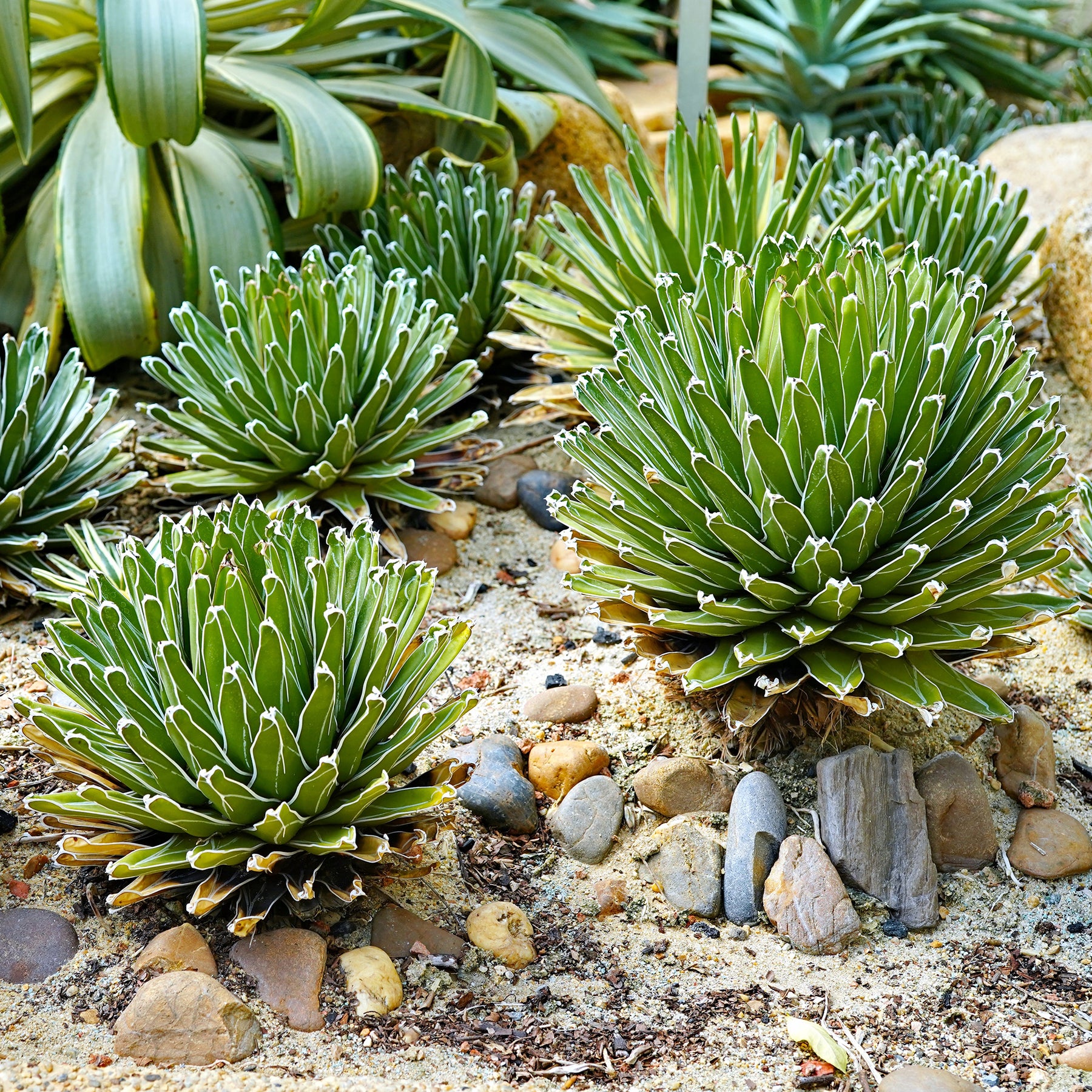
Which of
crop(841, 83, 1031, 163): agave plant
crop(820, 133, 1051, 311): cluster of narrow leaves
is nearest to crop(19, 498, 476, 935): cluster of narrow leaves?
crop(820, 133, 1051, 311): cluster of narrow leaves

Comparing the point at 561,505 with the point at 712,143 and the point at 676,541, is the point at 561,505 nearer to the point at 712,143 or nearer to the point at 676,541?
the point at 676,541

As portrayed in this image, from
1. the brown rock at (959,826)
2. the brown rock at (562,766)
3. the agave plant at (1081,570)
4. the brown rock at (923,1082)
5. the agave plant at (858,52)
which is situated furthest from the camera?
the agave plant at (858,52)

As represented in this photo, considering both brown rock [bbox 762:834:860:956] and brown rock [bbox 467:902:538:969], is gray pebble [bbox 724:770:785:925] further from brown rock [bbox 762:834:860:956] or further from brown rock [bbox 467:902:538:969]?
brown rock [bbox 467:902:538:969]

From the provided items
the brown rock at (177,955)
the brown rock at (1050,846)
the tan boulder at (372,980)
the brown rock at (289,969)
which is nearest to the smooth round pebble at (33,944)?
the brown rock at (177,955)

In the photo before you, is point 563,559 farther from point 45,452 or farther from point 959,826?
point 45,452

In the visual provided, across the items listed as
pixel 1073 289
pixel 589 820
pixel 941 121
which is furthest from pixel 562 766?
A: pixel 941 121

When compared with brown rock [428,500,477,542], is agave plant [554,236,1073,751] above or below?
above

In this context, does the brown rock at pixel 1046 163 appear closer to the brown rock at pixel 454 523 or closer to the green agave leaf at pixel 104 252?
the brown rock at pixel 454 523

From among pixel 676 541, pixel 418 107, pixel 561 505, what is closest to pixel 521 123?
pixel 418 107
